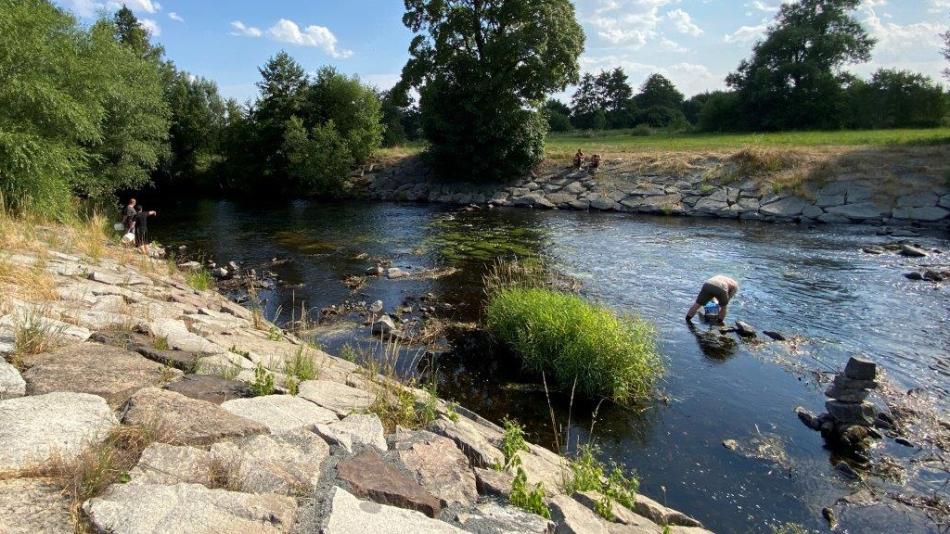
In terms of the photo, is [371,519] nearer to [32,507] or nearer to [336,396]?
[32,507]

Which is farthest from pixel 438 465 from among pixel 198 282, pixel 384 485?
pixel 198 282

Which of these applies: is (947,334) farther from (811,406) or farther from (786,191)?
(786,191)

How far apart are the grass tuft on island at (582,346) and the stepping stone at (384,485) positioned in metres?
4.87

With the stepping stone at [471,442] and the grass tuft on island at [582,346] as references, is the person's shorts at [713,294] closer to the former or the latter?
the grass tuft on island at [582,346]

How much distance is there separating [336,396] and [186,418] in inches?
68.8

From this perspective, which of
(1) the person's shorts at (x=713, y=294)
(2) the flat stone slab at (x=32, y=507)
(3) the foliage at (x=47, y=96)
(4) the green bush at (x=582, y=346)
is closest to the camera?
(2) the flat stone slab at (x=32, y=507)

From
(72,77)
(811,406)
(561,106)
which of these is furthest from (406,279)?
(561,106)

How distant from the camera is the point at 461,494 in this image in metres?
4.21

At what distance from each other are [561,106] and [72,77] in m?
72.8

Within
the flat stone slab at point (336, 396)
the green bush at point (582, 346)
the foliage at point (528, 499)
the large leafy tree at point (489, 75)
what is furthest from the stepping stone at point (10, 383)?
Result: the large leafy tree at point (489, 75)

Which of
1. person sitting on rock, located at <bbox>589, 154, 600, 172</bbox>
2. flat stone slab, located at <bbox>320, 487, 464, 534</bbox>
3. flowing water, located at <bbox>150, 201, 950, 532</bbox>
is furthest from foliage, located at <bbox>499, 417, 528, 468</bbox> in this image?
person sitting on rock, located at <bbox>589, 154, 600, 172</bbox>

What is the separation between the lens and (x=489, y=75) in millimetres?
34656

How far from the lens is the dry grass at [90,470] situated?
10.3 ft

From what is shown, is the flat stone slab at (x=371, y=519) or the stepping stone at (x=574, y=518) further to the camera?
the stepping stone at (x=574, y=518)
